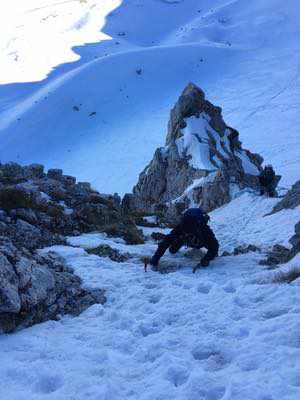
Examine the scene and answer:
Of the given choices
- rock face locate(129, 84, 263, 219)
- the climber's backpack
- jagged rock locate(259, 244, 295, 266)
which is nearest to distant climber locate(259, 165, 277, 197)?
rock face locate(129, 84, 263, 219)

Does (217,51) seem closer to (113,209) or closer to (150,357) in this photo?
(113,209)

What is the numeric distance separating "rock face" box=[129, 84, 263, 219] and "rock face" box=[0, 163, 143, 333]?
4297 mm

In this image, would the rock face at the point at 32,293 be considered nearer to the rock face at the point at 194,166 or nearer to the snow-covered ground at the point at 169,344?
the snow-covered ground at the point at 169,344

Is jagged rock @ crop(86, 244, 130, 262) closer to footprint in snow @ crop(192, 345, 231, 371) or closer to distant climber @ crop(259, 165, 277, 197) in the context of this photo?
footprint in snow @ crop(192, 345, 231, 371)

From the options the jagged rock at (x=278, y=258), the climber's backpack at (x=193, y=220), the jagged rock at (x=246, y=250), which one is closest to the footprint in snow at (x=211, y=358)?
the jagged rock at (x=278, y=258)

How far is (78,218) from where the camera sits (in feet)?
50.0

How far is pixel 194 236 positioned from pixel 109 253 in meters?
1.93

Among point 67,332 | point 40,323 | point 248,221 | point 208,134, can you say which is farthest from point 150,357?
point 208,134

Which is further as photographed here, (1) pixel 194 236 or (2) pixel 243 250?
(2) pixel 243 250

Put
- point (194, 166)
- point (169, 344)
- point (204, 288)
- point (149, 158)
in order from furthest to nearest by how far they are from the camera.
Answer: point (149, 158) → point (194, 166) → point (204, 288) → point (169, 344)

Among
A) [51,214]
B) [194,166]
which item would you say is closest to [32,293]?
[51,214]

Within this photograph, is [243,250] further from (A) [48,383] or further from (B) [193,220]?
(A) [48,383]

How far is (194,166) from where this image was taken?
25672 mm

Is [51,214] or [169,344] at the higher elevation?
[169,344]
